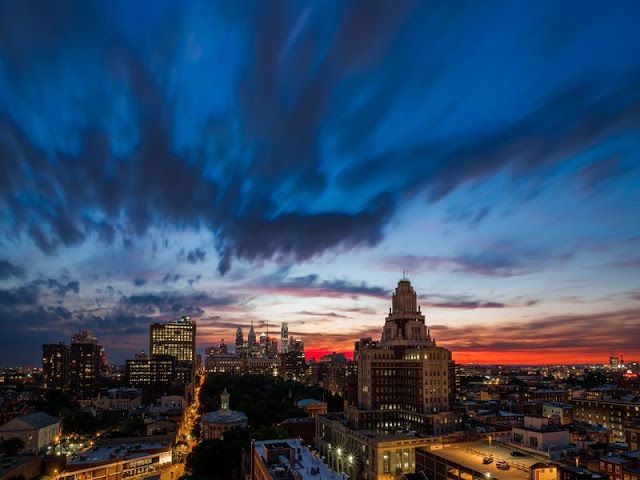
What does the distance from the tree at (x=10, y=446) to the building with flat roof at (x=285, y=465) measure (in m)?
67.8

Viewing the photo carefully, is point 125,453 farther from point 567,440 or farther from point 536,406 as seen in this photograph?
point 536,406

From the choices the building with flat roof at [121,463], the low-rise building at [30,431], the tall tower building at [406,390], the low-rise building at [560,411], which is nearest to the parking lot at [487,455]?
the tall tower building at [406,390]

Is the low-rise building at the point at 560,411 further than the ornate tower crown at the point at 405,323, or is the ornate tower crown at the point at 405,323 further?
the low-rise building at the point at 560,411

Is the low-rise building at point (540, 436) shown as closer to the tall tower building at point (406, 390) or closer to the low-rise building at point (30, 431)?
the tall tower building at point (406, 390)

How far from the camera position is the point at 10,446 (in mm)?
108562

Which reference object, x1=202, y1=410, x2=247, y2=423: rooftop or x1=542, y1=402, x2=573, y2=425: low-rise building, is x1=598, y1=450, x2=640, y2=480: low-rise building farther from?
x1=202, y1=410, x2=247, y2=423: rooftop

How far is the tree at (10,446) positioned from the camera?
107625mm

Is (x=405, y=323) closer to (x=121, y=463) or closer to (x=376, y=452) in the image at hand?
(x=376, y=452)

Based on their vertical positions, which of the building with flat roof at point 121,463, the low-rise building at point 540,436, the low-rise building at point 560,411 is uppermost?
the low-rise building at point 540,436

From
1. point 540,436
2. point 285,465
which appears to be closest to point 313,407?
point 540,436

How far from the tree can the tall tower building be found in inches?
3107

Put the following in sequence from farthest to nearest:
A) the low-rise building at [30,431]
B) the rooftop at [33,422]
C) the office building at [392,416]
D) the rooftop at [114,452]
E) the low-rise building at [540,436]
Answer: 1. the rooftop at [33,422]
2. the low-rise building at [30,431]
3. the office building at [392,416]
4. the rooftop at [114,452]
5. the low-rise building at [540,436]

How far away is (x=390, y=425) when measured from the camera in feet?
388

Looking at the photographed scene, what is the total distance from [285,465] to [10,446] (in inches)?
3303
